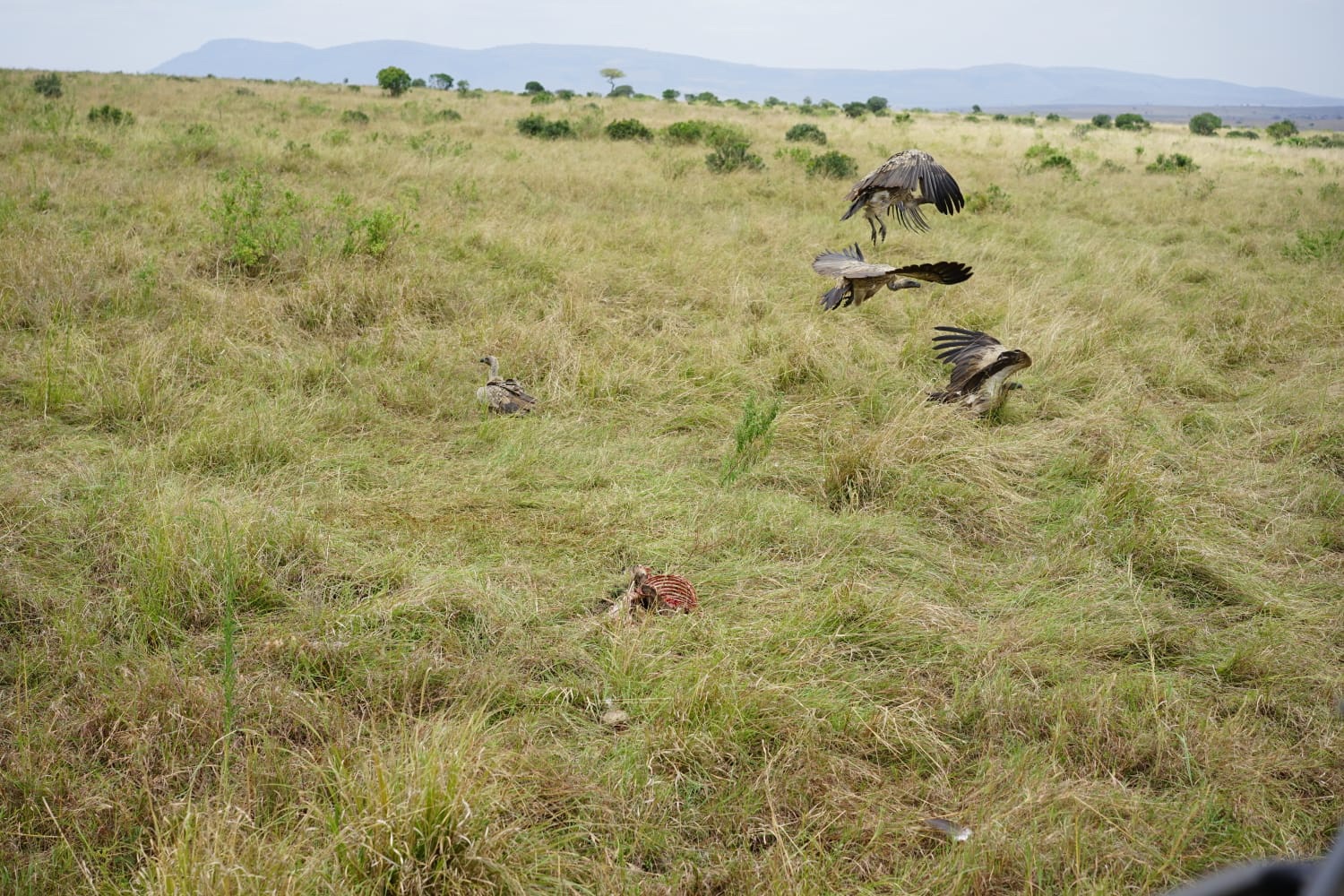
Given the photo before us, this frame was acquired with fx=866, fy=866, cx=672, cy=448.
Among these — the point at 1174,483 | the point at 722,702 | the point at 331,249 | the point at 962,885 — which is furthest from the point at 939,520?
the point at 331,249

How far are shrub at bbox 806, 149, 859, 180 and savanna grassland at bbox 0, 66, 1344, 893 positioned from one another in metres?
5.02

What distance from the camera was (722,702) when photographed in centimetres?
244

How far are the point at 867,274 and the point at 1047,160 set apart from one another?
43.8ft

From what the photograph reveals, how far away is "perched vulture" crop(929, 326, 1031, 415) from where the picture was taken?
15.4ft

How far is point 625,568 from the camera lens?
3354 mm

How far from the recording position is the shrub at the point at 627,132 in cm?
1559

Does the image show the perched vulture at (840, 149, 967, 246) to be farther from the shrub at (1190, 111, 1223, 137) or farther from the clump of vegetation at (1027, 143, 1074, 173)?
the shrub at (1190, 111, 1223, 137)

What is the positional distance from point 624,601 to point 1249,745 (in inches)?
75.4

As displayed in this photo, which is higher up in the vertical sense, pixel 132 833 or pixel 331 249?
pixel 331 249

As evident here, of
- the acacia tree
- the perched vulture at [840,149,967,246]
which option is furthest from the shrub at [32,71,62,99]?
the perched vulture at [840,149,967,246]

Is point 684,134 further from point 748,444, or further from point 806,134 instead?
point 748,444

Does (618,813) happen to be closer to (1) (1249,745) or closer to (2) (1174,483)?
(1) (1249,745)

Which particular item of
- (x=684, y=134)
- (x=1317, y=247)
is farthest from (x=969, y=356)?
(x=684, y=134)

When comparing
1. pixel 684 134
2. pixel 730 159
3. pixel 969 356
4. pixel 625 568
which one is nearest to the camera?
pixel 625 568
